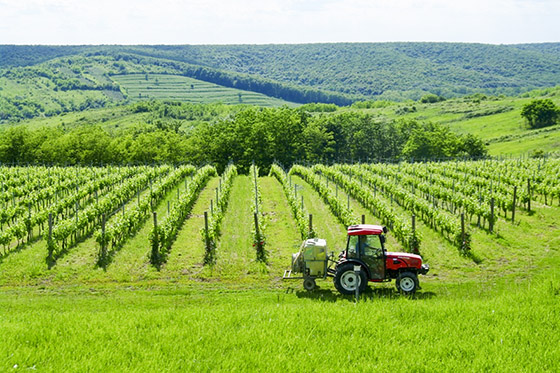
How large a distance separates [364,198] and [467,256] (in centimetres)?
1080

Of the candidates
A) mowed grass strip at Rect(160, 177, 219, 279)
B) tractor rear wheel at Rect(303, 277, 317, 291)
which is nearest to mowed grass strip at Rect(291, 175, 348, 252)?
mowed grass strip at Rect(160, 177, 219, 279)

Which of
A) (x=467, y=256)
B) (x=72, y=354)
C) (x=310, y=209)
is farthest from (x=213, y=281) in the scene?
(x=310, y=209)

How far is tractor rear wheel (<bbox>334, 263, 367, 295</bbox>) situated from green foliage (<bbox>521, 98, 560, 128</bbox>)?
3672 inches

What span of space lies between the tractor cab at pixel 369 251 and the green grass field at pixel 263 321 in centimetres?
A: 69

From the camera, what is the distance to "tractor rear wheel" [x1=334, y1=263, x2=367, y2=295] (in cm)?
1316

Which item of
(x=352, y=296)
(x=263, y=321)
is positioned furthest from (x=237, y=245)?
(x=263, y=321)

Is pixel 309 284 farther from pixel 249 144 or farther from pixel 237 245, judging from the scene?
pixel 249 144

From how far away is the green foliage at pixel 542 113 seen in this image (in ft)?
302

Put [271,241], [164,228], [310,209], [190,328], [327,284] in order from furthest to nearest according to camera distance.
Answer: [310,209] < [271,241] < [164,228] < [327,284] < [190,328]

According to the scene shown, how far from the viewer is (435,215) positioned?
71.2ft

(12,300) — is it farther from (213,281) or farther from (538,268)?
(538,268)

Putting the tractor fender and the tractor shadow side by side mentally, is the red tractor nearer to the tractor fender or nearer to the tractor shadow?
the tractor fender

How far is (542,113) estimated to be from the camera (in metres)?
92.7

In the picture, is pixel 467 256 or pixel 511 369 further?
pixel 467 256
